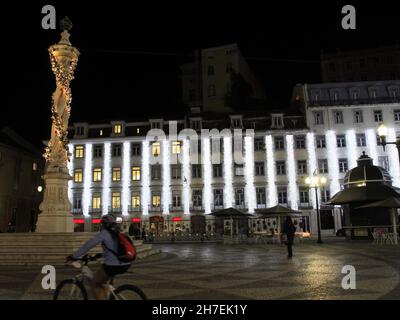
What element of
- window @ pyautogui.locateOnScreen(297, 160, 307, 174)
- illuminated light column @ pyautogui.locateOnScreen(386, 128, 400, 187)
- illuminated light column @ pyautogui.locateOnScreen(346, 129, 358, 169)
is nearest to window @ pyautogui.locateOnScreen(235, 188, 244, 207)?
window @ pyautogui.locateOnScreen(297, 160, 307, 174)

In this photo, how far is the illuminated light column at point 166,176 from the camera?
46875mm

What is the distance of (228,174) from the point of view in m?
46.9

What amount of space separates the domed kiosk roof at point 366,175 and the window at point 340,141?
54.3 feet

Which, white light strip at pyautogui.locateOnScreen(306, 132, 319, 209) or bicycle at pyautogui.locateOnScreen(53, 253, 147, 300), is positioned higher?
white light strip at pyautogui.locateOnScreen(306, 132, 319, 209)

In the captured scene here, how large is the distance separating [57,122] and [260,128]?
31.7 meters

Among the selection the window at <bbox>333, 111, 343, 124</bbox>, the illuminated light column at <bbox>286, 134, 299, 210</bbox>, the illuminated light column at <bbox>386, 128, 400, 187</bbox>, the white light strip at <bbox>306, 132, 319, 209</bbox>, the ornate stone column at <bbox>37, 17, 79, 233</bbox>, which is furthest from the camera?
the window at <bbox>333, 111, 343, 124</bbox>

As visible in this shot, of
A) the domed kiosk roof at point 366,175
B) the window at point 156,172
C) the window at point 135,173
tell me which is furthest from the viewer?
the window at point 135,173

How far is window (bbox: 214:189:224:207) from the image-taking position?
46.7 meters

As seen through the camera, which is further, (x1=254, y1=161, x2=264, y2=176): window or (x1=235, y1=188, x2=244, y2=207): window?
(x1=254, y1=161, x2=264, y2=176): window

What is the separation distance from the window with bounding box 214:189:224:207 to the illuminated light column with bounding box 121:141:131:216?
398 inches

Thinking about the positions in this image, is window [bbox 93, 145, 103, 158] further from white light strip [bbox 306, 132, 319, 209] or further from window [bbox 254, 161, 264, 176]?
white light strip [bbox 306, 132, 319, 209]

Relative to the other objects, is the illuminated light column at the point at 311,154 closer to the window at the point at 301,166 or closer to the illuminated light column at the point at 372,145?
the window at the point at 301,166

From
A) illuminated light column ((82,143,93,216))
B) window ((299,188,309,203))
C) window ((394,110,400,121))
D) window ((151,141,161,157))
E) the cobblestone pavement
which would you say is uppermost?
window ((394,110,400,121))

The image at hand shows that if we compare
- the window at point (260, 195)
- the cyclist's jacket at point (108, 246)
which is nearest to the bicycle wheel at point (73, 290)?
the cyclist's jacket at point (108, 246)
